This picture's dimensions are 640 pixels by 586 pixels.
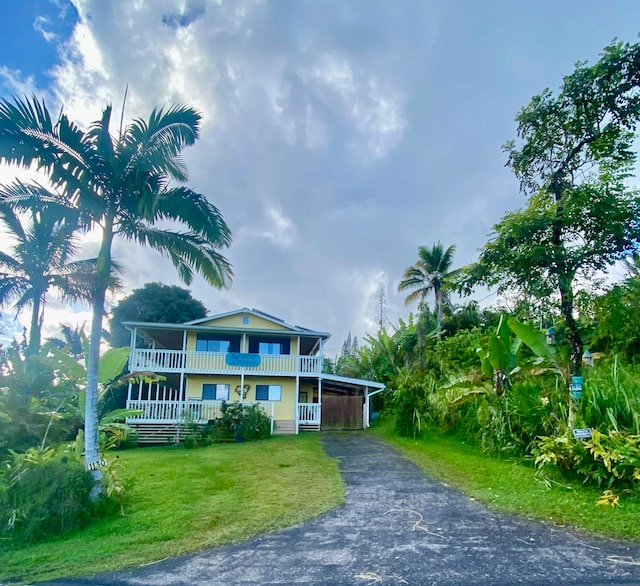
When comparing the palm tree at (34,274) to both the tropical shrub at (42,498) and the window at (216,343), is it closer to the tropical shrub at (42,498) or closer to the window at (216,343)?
the window at (216,343)

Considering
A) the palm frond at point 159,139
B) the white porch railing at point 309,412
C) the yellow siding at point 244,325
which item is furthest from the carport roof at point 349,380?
the palm frond at point 159,139

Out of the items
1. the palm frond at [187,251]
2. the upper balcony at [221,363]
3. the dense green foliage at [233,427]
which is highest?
the palm frond at [187,251]

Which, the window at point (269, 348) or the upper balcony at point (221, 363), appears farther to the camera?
the window at point (269, 348)

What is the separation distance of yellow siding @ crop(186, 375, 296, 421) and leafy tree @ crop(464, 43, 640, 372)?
11338 millimetres

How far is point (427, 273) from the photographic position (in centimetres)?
2928

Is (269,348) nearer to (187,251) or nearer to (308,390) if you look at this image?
(308,390)

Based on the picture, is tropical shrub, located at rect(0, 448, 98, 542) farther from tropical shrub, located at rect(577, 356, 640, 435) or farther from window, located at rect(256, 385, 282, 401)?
window, located at rect(256, 385, 282, 401)

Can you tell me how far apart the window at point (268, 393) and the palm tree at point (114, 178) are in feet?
38.0

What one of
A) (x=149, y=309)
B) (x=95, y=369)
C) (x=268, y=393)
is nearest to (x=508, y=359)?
(x=95, y=369)

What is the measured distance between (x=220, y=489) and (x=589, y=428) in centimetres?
713

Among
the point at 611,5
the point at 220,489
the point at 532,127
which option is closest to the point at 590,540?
the point at 220,489

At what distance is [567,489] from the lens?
739 centimetres

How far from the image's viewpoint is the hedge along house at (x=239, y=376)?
17.1 metres

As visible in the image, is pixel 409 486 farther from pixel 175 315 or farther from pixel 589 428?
pixel 175 315
